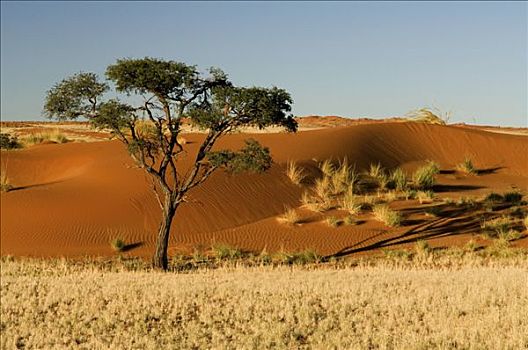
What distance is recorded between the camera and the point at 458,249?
25.4 meters

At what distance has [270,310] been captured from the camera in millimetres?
13961

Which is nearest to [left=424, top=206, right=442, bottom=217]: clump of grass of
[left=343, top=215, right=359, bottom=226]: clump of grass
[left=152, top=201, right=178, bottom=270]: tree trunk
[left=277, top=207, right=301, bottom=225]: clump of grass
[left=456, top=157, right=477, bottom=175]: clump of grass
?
[left=343, top=215, right=359, bottom=226]: clump of grass

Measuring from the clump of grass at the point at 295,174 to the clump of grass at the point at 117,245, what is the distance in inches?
402

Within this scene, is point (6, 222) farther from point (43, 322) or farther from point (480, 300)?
point (480, 300)

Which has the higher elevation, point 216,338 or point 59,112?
point 59,112

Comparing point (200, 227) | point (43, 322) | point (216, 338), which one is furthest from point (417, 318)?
point (200, 227)

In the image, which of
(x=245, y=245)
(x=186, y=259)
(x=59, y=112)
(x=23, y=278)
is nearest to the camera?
(x=23, y=278)

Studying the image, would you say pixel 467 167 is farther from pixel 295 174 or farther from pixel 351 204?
pixel 351 204

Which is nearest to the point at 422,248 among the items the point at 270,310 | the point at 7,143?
the point at 270,310

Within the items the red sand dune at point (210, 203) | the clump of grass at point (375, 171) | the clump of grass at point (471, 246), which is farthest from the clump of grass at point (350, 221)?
the clump of grass at point (375, 171)

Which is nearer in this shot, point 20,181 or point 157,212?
point 157,212

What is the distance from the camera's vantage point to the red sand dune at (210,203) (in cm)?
2739

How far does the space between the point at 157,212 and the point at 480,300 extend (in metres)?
18.1

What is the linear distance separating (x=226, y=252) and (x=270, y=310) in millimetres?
11561
